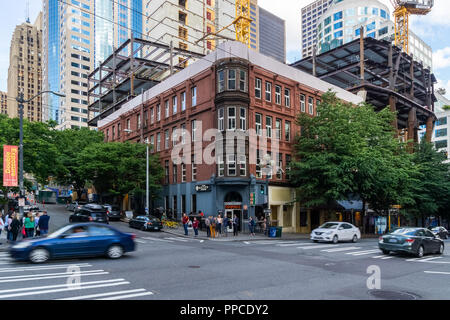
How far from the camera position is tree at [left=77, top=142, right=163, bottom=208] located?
3819cm

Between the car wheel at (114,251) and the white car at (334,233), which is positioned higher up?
the car wheel at (114,251)

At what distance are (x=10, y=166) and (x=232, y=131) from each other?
17.5m

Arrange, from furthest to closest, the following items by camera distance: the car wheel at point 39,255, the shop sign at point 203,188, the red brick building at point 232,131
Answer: the shop sign at point 203,188 < the red brick building at point 232,131 < the car wheel at point 39,255

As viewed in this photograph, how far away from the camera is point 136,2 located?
16512cm

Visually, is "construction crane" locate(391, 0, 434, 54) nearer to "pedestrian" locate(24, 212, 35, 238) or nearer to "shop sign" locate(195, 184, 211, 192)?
"shop sign" locate(195, 184, 211, 192)

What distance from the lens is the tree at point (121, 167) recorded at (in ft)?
125

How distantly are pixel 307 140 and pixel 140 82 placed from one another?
32337 mm

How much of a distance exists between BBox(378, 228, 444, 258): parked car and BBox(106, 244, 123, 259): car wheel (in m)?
A: 12.5

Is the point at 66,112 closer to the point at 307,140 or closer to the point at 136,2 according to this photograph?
the point at 136,2

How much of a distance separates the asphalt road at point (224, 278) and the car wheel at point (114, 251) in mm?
277

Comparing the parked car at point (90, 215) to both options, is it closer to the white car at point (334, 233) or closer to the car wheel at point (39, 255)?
the white car at point (334, 233)

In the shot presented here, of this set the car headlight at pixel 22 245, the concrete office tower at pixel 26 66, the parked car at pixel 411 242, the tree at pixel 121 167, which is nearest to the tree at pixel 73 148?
the tree at pixel 121 167

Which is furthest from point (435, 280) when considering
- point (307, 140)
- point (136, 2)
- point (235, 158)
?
point (136, 2)

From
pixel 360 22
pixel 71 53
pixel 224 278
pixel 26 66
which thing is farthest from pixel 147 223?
pixel 26 66
